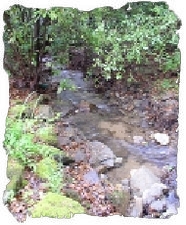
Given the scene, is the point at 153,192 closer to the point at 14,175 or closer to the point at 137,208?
the point at 137,208

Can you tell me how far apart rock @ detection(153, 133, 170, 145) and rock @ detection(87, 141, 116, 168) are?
10.4 inches

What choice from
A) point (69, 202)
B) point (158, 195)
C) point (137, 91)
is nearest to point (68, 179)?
point (69, 202)

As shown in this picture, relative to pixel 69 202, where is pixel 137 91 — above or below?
above

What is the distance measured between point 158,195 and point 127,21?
0.98 metres

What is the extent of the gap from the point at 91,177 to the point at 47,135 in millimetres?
335

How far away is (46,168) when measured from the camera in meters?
3.14

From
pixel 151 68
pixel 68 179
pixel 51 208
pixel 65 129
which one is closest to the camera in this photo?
pixel 51 208

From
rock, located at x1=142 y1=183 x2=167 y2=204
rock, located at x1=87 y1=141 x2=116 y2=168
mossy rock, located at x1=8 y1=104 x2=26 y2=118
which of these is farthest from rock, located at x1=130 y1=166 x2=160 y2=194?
mossy rock, located at x1=8 y1=104 x2=26 y2=118

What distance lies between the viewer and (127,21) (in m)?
3.43

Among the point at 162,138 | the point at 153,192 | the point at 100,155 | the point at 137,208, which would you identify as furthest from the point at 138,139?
the point at 137,208

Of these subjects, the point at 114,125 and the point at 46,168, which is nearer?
the point at 46,168

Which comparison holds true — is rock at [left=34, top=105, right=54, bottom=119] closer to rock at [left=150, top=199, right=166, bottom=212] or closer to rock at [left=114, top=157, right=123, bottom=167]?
rock at [left=114, top=157, right=123, bottom=167]

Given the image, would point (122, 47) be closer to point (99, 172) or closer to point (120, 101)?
point (120, 101)

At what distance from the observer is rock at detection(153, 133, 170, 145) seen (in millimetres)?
3342
